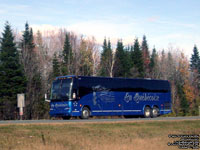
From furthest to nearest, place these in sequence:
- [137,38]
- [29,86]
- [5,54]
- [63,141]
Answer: [137,38] → [29,86] → [5,54] → [63,141]

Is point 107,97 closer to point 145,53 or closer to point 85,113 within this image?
point 85,113

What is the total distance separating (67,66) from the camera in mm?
78312

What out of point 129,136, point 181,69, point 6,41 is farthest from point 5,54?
point 181,69

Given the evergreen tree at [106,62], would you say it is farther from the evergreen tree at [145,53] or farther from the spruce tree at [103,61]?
the evergreen tree at [145,53]

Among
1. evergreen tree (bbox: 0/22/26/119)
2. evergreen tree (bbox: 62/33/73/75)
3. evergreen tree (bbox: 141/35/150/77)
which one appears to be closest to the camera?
evergreen tree (bbox: 0/22/26/119)

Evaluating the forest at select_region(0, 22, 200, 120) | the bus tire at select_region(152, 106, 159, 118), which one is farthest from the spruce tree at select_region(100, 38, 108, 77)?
the bus tire at select_region(152, 106, 159, 118)

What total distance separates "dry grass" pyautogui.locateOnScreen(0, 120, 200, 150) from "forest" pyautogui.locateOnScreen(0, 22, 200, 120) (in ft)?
97.4

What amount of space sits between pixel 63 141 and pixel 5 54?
45.4m

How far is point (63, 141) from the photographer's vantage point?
1778cm

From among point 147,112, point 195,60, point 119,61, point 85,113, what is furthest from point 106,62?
point 85,113

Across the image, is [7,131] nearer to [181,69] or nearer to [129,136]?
[129,136]

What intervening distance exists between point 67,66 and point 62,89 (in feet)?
152

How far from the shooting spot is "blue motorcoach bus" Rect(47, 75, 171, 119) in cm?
3156

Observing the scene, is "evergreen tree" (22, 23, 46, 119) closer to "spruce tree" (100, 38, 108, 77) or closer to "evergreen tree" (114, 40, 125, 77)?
"spruce tree" (100, 38, 108, 77)
